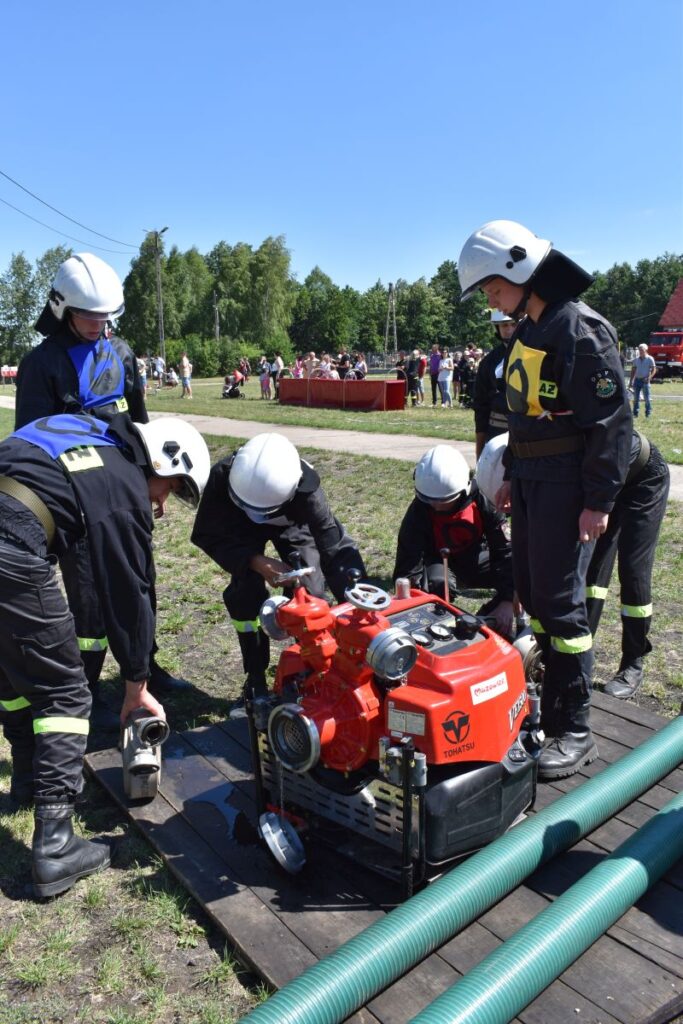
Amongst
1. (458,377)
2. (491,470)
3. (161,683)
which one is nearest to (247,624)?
(161,683)

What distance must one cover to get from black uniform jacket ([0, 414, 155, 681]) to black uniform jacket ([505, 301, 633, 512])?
1535 mm

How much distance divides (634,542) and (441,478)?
3.28 ft

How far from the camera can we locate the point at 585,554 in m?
3.17

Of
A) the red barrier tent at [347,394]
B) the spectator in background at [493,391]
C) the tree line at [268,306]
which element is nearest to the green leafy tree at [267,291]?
the tree line at [268,306]

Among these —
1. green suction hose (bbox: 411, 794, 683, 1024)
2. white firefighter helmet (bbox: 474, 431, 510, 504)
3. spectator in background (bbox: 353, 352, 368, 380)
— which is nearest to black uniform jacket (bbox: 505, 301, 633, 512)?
white firefighter helmet (bbox: 474, 431, 510, 504)

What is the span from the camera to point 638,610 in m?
4.03

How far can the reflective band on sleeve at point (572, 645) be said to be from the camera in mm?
3154

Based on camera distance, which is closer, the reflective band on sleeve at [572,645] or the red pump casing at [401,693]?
the red pump casing at [401,693]

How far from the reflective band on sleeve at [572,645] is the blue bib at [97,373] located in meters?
2.41

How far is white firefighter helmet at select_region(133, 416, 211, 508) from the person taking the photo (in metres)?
3.04

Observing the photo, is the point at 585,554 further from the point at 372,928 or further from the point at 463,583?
the point at 372,928

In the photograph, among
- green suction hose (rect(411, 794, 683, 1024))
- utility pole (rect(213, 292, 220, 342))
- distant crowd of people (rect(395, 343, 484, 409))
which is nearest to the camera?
green suction hose (rect(411, 794, 683, 1024))

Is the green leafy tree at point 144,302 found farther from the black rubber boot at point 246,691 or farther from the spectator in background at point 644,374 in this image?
the black rubber boot at point 246,691

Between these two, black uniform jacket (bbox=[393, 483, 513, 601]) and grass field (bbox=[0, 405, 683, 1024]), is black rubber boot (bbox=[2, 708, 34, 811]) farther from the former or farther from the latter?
black uniform jacket (bbox=[393, 483, 513, 601])
